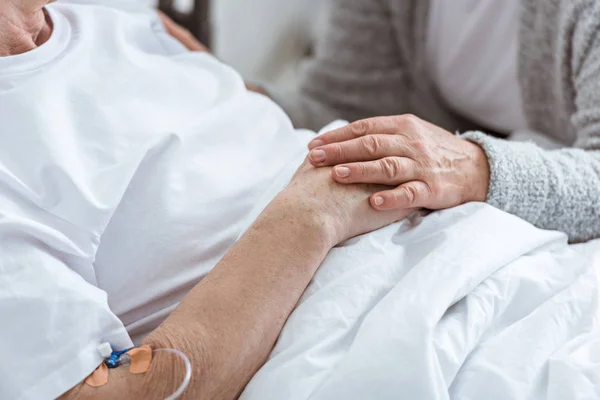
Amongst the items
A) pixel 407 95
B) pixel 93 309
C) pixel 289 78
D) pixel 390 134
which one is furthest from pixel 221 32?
pixel 93 309

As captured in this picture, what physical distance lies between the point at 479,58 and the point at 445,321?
33.1 inches

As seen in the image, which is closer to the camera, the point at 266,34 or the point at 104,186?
the point at 104,186

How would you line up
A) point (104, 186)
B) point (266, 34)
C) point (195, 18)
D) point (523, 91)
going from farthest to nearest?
1. point (266, 34)
2. point (195, 18)
3. point (523, 91)
4. point (104, 186)

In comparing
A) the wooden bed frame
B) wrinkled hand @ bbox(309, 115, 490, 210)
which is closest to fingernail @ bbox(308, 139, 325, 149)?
wrinkled hand @ bbox(309, 115, 490, 210)

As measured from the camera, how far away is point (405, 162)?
822 mm

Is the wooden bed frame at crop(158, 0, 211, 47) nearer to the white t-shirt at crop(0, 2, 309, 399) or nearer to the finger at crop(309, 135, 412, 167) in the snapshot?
the white t-shirt at crop(0, 2, 309, 399)

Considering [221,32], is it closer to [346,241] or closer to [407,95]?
[407,95]

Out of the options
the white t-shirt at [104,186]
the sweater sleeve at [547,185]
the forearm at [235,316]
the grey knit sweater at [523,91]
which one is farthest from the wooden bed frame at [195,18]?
the forearm at [235,316]

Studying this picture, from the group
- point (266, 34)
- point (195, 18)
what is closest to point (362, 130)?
point (195, 18)

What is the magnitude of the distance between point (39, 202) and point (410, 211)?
0.44 meters

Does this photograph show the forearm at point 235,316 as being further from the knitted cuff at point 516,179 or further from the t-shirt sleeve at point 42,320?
the knitted cuff at point 516,179

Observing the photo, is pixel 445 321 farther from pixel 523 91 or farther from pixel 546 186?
pixel 523 91

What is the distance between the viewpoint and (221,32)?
207cm

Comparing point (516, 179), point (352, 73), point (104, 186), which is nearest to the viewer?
point (104, 186)
